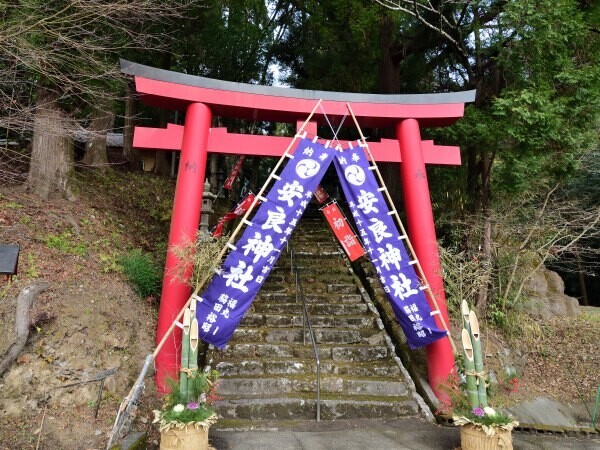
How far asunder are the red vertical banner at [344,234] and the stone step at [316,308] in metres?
1.36

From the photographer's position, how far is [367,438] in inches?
188

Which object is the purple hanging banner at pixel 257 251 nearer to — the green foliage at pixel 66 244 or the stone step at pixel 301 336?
the stone step at pixel 301 336

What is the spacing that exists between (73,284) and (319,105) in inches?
181

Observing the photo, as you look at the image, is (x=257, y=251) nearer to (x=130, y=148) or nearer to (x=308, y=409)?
(x=308, y=409)

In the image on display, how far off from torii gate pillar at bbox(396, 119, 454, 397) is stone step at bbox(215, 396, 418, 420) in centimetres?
82

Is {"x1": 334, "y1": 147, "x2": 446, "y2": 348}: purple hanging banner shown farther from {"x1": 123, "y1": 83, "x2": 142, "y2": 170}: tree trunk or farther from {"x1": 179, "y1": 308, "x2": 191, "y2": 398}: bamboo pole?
{"x1": 123, "y1": 83, "x2": 142, "y2": 170}: tree trunk

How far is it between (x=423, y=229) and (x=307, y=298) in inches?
105

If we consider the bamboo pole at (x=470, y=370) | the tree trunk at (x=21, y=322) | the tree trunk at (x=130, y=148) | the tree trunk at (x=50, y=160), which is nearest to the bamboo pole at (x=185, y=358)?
the tree trunk at (x=21, y=322)

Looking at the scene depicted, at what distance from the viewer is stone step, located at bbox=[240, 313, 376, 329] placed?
712cm

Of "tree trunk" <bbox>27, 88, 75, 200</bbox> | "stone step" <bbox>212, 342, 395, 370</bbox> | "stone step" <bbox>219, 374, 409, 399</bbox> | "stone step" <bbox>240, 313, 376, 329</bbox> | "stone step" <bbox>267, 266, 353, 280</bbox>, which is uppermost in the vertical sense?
"tree trunk" <bbox>27, 88, 75, 200</bbox>

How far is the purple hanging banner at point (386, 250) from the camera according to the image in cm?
574

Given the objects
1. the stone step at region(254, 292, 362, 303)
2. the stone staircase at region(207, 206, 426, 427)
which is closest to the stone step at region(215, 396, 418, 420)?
the stone staircase at region(207, 206, 426, 427)

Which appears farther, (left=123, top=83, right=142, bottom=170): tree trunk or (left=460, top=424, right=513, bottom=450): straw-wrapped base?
(left=123, top=83, right=142, bottom=170): tree trunk

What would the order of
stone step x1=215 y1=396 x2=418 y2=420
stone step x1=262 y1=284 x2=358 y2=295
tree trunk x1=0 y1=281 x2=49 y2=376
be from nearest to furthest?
tree trunk x1=0 y1=281 x2=49 y2=376 → stone step x1=215 y1=396 x2=418 y2=420 → stone step x1=262 y1=284 x2=358 y2=295
